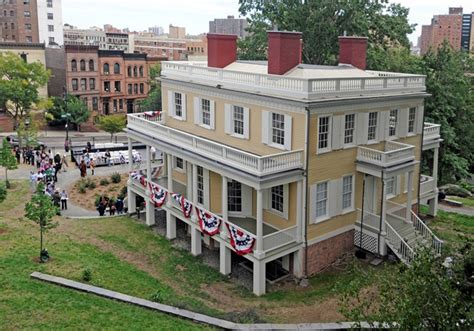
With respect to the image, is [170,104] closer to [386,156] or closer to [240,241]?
[240,241]

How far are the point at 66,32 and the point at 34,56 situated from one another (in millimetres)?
105921

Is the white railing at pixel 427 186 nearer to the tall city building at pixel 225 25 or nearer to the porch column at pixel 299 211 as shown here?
the porch column at pixel 299 211

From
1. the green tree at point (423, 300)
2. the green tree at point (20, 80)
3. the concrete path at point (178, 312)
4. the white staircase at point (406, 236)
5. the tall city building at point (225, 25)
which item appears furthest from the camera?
the tall city building at point (225, 25)

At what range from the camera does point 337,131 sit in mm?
22438

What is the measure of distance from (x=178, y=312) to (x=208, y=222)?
6.96m

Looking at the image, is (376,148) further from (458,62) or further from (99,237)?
(458,62)

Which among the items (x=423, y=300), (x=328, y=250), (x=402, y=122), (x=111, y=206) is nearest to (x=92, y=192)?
(x=111, y=206)

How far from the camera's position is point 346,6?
3928cm

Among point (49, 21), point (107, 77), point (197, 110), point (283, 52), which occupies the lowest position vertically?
point (197, 110)

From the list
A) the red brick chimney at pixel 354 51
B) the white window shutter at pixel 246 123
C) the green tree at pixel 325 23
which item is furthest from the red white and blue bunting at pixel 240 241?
the green tree at pixel 325 23

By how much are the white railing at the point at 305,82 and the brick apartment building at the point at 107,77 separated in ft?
153

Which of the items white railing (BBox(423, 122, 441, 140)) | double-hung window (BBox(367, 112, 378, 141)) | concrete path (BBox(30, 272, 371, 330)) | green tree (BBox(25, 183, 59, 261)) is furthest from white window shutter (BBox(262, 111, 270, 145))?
white railing (BBox(423, 122, 441, 140))

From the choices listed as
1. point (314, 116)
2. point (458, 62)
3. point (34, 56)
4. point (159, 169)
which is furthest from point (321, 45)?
point (34, 56)

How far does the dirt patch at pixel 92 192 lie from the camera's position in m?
33.4
